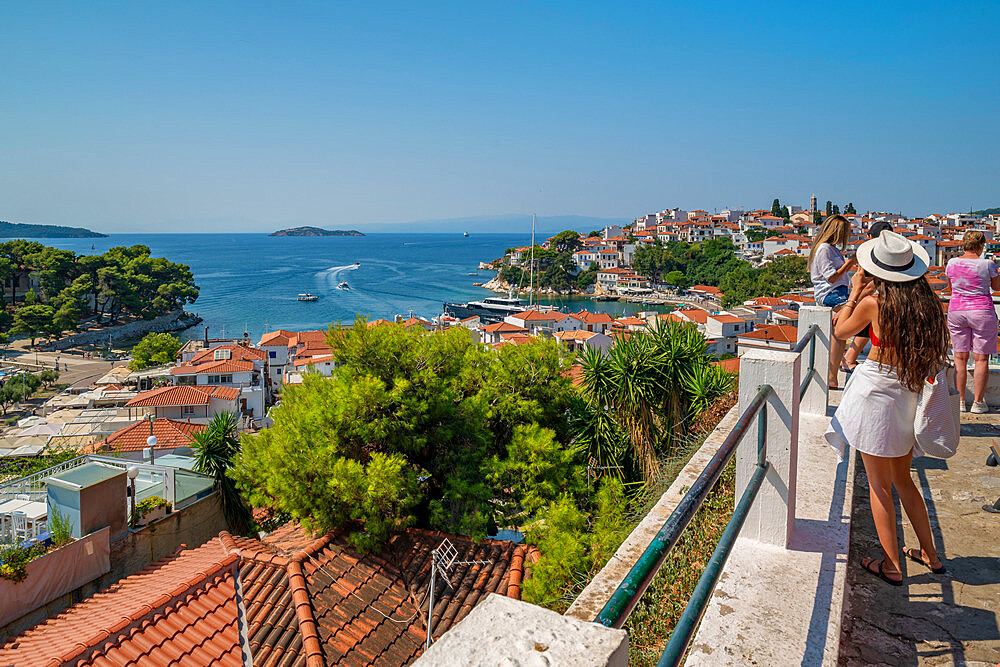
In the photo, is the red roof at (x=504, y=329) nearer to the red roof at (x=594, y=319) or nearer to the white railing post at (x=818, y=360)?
the red roof at (x=594, y=319)

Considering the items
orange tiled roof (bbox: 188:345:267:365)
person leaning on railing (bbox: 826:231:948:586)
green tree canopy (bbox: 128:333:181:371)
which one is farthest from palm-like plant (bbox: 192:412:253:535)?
green tree canopy (bbox: 128:333:181:371)

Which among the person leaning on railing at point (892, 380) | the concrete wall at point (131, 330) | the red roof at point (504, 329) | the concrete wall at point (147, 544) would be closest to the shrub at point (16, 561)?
the concrete wall at point (147, 544)

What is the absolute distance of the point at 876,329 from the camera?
2473 millimetres

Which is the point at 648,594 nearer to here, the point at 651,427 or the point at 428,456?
the point at 651,427

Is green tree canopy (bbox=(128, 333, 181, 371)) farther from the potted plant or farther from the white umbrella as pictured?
the potted plant

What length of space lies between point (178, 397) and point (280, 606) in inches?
996

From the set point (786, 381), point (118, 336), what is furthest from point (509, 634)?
point (118, 336)

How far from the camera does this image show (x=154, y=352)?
4497 cm

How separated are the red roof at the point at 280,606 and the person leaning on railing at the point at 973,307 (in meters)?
5.11

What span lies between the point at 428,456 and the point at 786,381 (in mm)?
8452

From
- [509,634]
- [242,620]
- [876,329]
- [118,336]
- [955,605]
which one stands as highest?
[876,329]

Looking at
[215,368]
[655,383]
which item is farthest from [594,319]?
[655,383]

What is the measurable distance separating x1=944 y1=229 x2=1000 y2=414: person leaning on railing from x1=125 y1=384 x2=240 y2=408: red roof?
2959 centimetres

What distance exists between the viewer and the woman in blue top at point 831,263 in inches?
183
